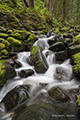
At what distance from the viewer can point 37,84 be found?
408 centimetres

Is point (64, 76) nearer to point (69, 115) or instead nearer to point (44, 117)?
point (69, 115)

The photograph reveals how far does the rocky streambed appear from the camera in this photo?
2.33m

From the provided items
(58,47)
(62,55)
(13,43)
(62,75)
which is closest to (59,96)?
(62,75)

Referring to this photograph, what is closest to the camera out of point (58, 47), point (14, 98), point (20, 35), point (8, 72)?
point (14, 98)

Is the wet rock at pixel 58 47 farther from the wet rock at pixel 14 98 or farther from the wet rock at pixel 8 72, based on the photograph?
the wet rock at pixel 14 98

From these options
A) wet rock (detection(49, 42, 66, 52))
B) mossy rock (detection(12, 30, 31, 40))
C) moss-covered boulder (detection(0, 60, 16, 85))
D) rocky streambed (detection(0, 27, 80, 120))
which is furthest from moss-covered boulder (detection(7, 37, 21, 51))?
wet rock (detection(49, 42, 66, 52))

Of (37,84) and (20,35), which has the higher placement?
(20,35)

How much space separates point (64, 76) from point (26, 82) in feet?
7.14

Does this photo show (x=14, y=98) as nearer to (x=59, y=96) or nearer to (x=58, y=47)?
(x=59, y=96)

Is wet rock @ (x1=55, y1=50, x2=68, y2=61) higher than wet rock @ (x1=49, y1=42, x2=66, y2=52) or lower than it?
lower

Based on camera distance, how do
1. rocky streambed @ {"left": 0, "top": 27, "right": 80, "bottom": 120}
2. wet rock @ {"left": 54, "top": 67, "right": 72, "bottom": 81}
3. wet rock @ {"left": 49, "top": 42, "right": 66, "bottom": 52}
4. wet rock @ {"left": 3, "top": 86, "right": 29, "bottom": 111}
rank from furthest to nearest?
1. wet rock @ {"left": 49, "top": 42, "right": 66, "bottom": 52}
2. wet rock @ {"left": 54, "top": 67, "right": 72, "bottom": 81}
3. wet rock @ {"left": 3, "top": 86, "right": 29, "bottom": 111}
4. rocky streambed @ {"left": 0, "top": 27, "right": 80, "bottom": 120}

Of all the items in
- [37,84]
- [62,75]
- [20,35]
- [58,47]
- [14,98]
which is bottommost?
[37,84]

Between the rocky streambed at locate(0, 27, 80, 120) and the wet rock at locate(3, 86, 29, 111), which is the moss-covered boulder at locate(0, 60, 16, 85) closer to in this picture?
the rocky streambed at locate(0, 27, 80, 120)

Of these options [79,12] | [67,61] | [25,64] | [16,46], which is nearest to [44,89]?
[25,64]
